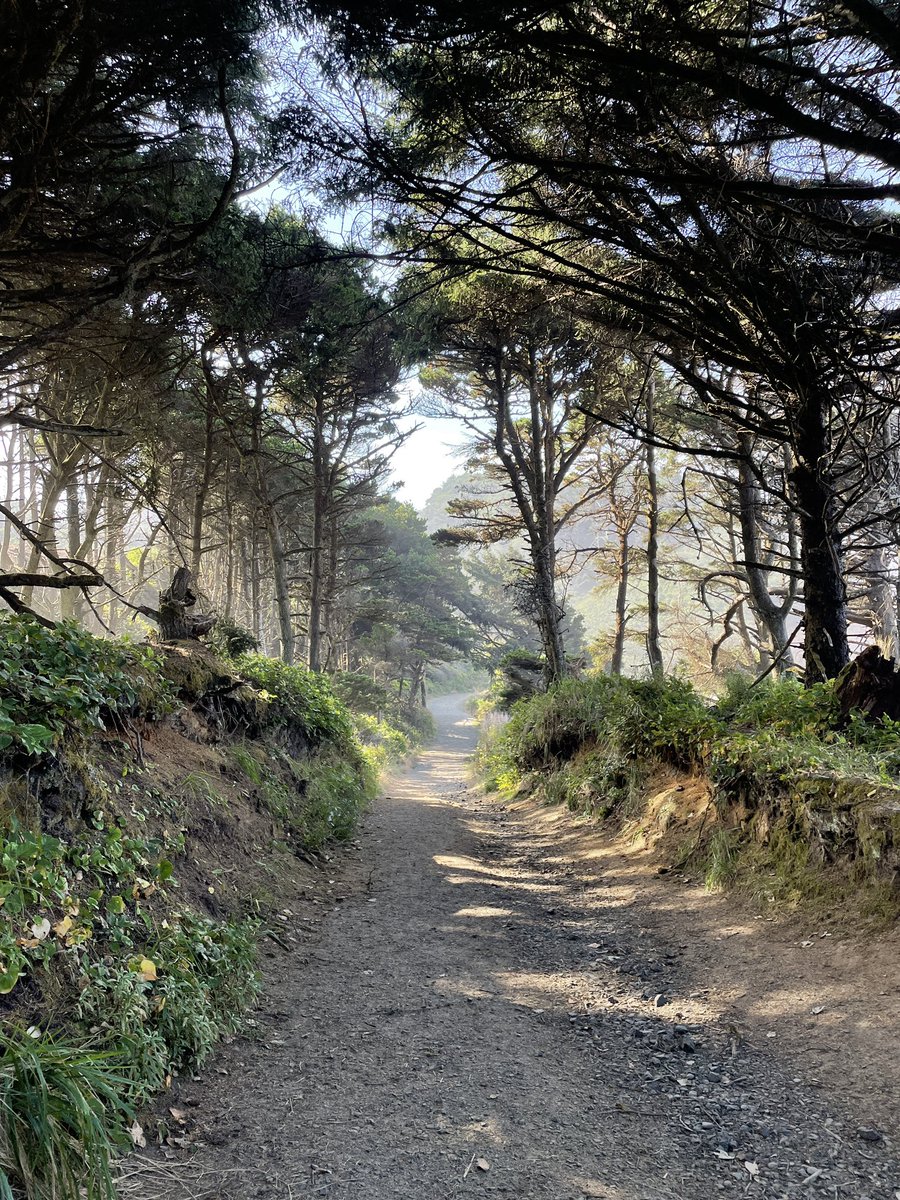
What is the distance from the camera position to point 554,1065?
130 inches

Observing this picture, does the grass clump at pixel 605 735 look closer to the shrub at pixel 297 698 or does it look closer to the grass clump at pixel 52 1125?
the shrub at pixel 297 698

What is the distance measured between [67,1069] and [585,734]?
9.27 m

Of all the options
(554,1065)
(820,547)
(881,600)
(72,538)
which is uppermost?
(72,538)

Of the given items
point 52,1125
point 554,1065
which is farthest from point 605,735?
point 52,1125

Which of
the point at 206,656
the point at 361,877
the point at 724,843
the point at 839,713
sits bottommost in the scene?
the point at 361,877

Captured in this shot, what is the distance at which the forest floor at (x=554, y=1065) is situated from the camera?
8.13ft

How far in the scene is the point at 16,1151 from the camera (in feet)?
6.35

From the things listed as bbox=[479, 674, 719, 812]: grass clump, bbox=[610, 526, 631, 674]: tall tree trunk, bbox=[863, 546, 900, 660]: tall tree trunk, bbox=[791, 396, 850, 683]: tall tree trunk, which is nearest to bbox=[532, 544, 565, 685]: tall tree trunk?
bbox=[479, 674, 719, 812]: grass clump

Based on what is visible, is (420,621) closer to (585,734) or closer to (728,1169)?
(585,734)

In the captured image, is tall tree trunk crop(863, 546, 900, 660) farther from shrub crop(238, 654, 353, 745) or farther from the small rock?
the small rock

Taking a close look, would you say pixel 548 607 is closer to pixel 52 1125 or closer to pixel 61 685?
pixel 61 685

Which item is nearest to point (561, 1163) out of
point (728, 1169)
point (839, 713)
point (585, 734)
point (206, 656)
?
point (728, 1169)

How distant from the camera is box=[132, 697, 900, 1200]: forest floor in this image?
248 cm

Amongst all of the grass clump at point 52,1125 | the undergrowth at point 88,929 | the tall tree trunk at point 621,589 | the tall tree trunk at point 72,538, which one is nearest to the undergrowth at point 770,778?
the undergrowth at point 88,929
